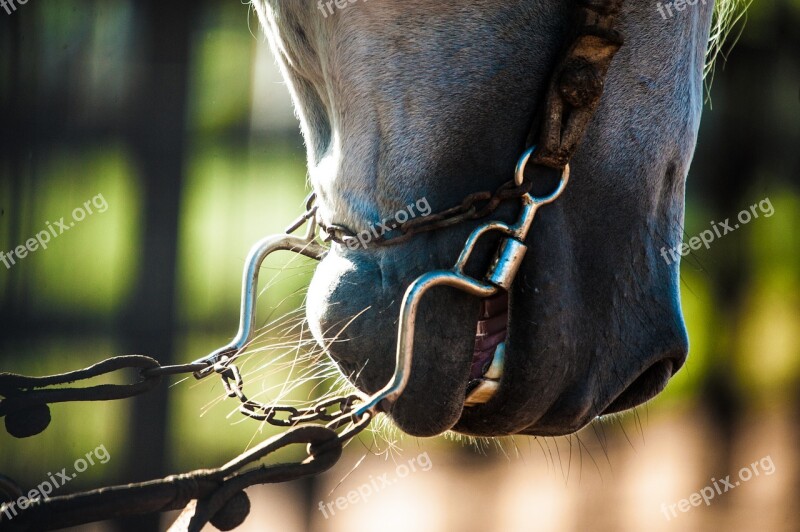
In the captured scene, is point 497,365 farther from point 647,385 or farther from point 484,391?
point 647,385

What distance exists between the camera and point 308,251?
107cm

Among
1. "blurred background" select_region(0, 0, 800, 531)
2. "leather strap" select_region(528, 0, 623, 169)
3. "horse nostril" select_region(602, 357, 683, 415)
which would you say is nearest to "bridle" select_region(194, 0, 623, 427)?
"leather strap" select_region(528, 0, 623, 169)

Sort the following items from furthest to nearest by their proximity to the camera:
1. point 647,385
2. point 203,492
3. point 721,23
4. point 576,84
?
1. point 721,23
2. point 647,385
3. point 576,84
4. point 203,492

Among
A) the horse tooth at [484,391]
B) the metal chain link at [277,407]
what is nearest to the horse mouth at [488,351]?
the horse tooth at [484,391]

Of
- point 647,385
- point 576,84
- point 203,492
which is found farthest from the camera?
point 647,385

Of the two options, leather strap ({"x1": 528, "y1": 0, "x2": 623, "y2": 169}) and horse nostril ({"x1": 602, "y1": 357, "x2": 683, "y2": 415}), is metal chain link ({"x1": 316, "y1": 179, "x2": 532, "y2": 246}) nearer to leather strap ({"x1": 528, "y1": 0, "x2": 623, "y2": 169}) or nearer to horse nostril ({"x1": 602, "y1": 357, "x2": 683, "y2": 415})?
leather strap ({"x1": 528, "y1": 0, "x2": 623, "y2": 169})

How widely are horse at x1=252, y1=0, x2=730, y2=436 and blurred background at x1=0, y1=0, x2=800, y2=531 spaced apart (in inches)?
44.7

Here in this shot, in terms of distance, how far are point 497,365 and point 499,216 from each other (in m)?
0.15

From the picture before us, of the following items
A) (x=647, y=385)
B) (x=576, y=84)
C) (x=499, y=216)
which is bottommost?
(x=647, y=385)

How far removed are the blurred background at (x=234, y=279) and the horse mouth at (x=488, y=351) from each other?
1.15 meters

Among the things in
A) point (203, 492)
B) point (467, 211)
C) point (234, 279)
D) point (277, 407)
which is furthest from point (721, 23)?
point (234, 279)

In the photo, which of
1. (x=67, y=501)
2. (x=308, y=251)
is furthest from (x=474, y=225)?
(x=67, y=501)

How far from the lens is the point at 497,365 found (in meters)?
0.83

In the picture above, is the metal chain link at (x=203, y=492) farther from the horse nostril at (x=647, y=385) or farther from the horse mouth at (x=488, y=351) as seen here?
the horse nostril at (x=647, y=385)
